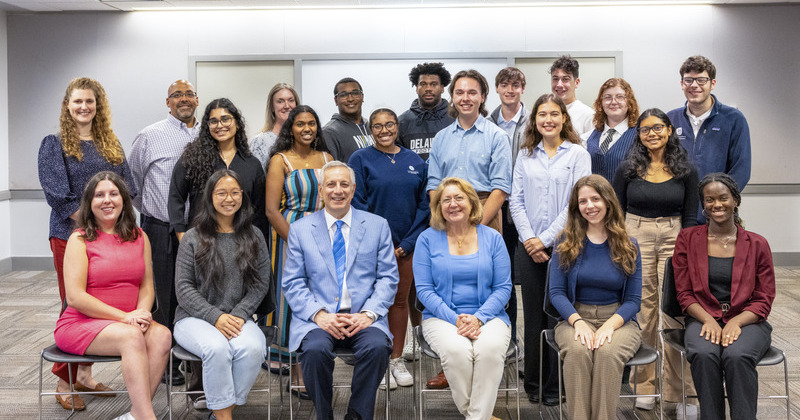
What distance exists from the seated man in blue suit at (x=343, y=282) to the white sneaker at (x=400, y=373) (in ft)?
2.71

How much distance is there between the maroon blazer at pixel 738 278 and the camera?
3.31m

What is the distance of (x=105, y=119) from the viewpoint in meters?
3.95

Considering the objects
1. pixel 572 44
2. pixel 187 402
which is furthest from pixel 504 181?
pixel 572 44

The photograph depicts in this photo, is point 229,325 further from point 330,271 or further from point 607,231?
point 607,231

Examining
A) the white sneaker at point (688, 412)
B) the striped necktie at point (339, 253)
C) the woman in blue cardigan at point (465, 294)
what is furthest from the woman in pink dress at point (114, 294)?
the white sneaker at point (688, 412)

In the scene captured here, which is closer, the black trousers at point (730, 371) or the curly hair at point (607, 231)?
the black trousers at point (730, 371)

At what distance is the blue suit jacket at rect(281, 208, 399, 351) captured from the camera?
3438 millimetres

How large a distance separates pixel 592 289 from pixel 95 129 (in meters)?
2.69

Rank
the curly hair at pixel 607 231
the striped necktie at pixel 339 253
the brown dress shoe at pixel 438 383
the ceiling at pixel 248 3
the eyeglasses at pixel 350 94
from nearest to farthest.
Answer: the curly hair at pixel 607 231 < the striped necktie at pixel 339 253 < the brown dress shoe at pixel 438 383 < the eyeglasses at pixel 350 94 < the ceiling at pixel 248 3

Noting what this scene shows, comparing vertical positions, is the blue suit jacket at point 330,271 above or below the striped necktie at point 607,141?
below

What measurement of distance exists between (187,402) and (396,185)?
156 centimetres

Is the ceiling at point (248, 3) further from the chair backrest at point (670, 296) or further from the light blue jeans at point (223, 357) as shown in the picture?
the light blue jeans at point (223, 357)

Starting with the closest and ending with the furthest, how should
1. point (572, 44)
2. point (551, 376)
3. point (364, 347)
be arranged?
1. point (364, 347)
2. point (551, 376)
3. point (572, 44)

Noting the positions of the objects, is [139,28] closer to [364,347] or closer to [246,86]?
[246,86]
